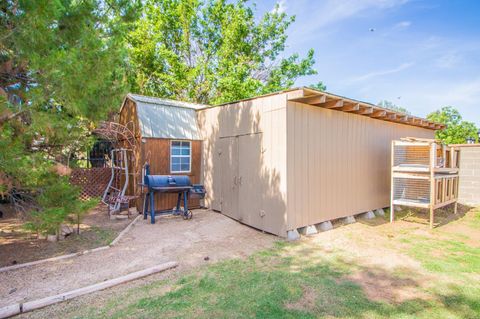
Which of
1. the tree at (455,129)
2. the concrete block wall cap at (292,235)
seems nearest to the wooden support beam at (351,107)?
the concrete block wall cap at (292,235)

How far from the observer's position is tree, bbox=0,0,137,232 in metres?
2.95

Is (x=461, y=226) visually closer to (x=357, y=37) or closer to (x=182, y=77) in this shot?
(x=357, y=37)

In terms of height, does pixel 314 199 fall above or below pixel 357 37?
below

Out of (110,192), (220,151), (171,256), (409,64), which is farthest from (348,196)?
(409,64)

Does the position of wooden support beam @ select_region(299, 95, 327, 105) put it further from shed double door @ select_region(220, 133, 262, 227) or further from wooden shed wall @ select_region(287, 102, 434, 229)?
shed double door @ select_region(220, 133, 262, 227)

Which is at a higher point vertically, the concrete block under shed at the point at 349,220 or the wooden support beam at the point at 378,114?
the wooden support beam at the point at 378,114

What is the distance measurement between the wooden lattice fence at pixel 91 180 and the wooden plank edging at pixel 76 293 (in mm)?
6135

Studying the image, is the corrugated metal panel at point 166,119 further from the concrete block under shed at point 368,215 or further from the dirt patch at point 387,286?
the dirt patch at point 387,286

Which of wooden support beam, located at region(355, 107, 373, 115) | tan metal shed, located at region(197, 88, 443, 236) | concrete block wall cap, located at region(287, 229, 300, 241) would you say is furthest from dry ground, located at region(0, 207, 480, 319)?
wooden support beam, located at region(355, 107, 373, 115)

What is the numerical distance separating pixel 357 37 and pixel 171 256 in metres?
10.8

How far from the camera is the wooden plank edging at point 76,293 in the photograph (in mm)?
2532

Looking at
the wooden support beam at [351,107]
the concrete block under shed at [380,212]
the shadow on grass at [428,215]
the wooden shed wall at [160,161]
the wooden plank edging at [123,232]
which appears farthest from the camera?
the concrete block under shed at [380,212]

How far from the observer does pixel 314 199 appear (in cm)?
553

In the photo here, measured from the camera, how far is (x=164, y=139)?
23.4ft
